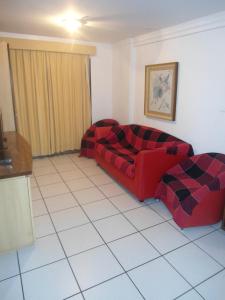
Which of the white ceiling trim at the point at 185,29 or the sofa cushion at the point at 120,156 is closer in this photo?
the white ceiling trim at the point at 185,29

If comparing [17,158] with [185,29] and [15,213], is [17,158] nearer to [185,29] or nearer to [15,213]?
[15,213]

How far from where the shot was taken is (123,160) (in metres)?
3.07

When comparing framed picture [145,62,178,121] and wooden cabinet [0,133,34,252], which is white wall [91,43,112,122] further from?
wooden cabinet [0,133,34,252]

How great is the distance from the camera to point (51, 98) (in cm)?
415

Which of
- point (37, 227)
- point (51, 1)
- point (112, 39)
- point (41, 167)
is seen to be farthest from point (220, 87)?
point (41, 167)

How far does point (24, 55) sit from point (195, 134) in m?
3.04

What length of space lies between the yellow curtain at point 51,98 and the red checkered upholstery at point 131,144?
903 millimetres

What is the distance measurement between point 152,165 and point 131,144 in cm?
118

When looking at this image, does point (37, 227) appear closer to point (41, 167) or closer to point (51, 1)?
point (41, 167)

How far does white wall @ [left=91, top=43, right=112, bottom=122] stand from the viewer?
4473 millimetres

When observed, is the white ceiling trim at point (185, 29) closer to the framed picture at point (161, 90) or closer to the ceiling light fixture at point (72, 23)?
the framed picture at point (161, 90)

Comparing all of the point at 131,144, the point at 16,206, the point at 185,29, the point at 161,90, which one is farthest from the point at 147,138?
the point at 16,206

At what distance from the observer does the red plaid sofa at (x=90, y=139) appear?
4.27 meters

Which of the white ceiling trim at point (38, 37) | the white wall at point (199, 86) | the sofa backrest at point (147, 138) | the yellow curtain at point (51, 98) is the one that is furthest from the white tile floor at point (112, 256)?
the white ceiling trim at point (38, 37)
